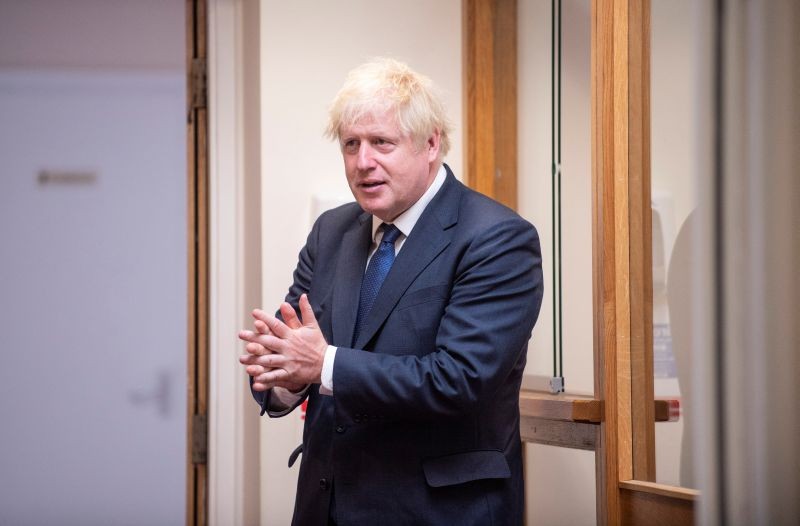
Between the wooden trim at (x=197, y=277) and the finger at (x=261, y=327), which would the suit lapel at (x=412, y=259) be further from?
the wooden trim at (x=197, y=277)

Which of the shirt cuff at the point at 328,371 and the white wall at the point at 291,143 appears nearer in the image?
the shirt cuff at the point at 328,371

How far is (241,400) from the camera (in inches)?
131

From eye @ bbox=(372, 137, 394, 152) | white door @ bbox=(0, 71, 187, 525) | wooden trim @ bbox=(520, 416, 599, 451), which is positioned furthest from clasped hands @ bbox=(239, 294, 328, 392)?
white door @ bbox=(0, 71, 187, 525)

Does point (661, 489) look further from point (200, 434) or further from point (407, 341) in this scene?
point (200, 434)

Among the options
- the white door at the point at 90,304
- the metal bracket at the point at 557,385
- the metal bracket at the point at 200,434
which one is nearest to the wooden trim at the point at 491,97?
the metal bracket at the point at 557,385

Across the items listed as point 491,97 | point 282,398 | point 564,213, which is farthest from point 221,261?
point 282,398

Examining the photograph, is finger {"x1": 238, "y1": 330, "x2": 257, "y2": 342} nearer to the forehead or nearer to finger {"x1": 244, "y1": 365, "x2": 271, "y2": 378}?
finger {"x1": 244, "y1": 365, "x2": 271, "y2": 378}

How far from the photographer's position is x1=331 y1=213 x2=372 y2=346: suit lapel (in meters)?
1.99

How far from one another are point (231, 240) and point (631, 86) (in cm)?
157

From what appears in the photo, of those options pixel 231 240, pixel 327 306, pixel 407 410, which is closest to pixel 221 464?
pixel 231 240

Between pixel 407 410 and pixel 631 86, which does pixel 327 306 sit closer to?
pixel 407 410

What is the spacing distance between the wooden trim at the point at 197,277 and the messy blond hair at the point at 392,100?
1.43 metres

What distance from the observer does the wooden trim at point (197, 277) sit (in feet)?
11.1

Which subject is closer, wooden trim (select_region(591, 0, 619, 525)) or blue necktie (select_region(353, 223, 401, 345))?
blue necktie (select_region(353, 223, 401, 345))
